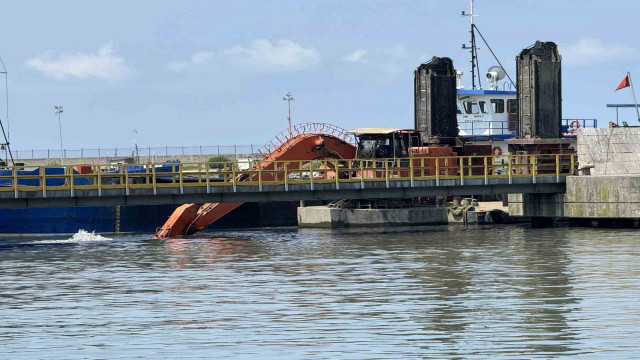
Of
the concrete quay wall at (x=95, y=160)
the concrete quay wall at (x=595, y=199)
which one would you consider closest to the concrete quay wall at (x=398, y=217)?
the concrete quay wall at (x=595, y=199)

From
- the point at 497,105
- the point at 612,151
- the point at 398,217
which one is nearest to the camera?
the point at 612,151

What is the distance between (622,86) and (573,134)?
32.4 feet

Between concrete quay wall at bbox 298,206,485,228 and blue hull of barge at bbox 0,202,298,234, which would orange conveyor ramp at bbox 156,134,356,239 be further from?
blue hull of barge at bbox 0,202,298,234

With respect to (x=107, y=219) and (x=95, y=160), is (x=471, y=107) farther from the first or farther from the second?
(x=95, y=160)

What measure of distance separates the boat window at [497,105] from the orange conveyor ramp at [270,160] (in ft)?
38.4

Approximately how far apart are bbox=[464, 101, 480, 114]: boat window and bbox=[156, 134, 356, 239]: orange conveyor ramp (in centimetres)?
1062

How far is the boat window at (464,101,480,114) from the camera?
203ft

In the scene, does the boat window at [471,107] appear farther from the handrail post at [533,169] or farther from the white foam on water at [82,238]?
the white foam on water at [82,238]

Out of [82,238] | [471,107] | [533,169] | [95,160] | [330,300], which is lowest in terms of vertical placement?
[330,300]

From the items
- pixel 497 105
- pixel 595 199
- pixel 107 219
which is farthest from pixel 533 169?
pixel 107 219

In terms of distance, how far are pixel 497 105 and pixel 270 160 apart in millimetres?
15827

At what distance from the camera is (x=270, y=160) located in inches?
2048

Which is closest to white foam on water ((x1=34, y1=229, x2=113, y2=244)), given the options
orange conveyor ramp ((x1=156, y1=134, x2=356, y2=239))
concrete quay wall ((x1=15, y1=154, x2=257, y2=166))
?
orange conveyor ramp ((x1=156, y1=134, x2=356, y2=239))

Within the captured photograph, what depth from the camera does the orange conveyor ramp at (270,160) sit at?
5028 cm
